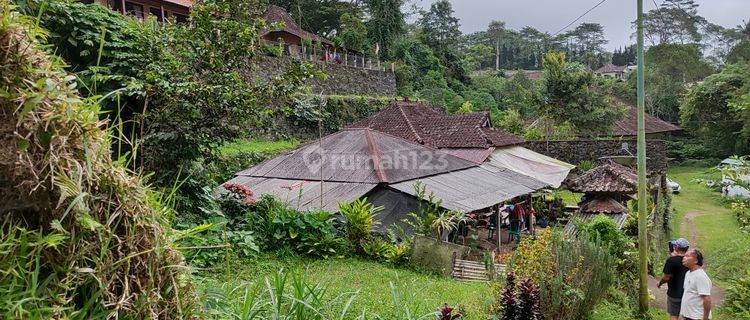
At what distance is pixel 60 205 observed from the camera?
4.02ft

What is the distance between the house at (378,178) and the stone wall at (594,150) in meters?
11.5

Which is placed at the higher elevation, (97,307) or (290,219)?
(97,307)

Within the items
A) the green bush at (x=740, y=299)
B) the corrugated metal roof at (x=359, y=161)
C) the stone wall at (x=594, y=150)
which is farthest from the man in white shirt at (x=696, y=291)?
the stone wall at (x=594, y=150)

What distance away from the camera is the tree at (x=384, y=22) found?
33562mm

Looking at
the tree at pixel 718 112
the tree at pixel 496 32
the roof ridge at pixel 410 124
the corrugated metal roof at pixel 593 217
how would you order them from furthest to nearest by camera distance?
the tree at pixel 496 32 → the tree at pixel 718 112 → the roof ridge at pixel 410 124 → the corrugated metal roof at pixel 593 217

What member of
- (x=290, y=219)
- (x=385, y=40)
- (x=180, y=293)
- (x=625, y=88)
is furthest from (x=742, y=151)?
(x=180, y=293)

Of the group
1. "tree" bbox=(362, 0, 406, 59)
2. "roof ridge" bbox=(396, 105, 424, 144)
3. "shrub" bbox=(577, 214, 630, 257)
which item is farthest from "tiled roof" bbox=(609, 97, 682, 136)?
"shrub" bbox=(577, 214, 630, 257)

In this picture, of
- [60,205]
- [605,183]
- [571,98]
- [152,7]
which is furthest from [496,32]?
[60,205]

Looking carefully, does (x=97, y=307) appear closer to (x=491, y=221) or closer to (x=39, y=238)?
(x=39, y=238)

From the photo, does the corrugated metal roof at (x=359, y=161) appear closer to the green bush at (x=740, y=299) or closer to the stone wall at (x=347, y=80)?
the green bush at (x=740, y=299)

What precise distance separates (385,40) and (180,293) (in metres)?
34.5

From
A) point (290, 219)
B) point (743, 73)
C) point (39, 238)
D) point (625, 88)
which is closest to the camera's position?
point (39, 238)

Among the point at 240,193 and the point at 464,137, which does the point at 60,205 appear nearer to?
the point at 240,193

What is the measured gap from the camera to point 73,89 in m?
1.33
